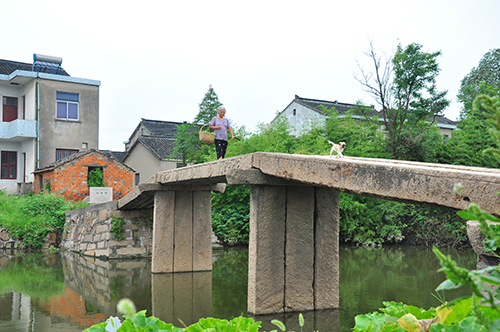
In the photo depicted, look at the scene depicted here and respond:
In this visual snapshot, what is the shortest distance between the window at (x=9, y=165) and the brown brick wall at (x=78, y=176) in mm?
3418

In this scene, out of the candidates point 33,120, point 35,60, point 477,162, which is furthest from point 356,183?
point 35,60

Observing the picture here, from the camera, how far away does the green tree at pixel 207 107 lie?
70.7 ft

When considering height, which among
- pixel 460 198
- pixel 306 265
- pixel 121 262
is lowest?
pixel 121 262

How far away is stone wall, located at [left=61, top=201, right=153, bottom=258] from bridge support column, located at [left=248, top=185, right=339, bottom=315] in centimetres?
689

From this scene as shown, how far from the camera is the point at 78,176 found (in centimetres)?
1670

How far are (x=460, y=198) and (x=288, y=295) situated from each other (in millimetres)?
3395

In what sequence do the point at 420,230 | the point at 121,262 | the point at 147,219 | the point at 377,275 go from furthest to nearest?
the point at 420,230 < the point at 147,219 < the point at 121,262 < the point at 377,275

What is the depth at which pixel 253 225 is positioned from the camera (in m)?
5.77

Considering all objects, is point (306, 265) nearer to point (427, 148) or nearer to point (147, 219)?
point (147, 219)

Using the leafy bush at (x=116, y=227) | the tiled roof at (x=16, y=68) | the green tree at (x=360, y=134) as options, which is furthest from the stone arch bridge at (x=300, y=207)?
the tiled roof at (x=16, y=68)

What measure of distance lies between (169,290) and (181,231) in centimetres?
184

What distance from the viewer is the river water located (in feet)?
20.0

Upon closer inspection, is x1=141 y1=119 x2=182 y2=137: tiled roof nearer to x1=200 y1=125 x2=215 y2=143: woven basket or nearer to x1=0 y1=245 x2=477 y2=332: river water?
x1=0 y1=245 x2=477 y2=332: river water

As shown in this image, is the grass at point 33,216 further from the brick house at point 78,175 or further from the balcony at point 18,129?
the balcony at point 18,129
